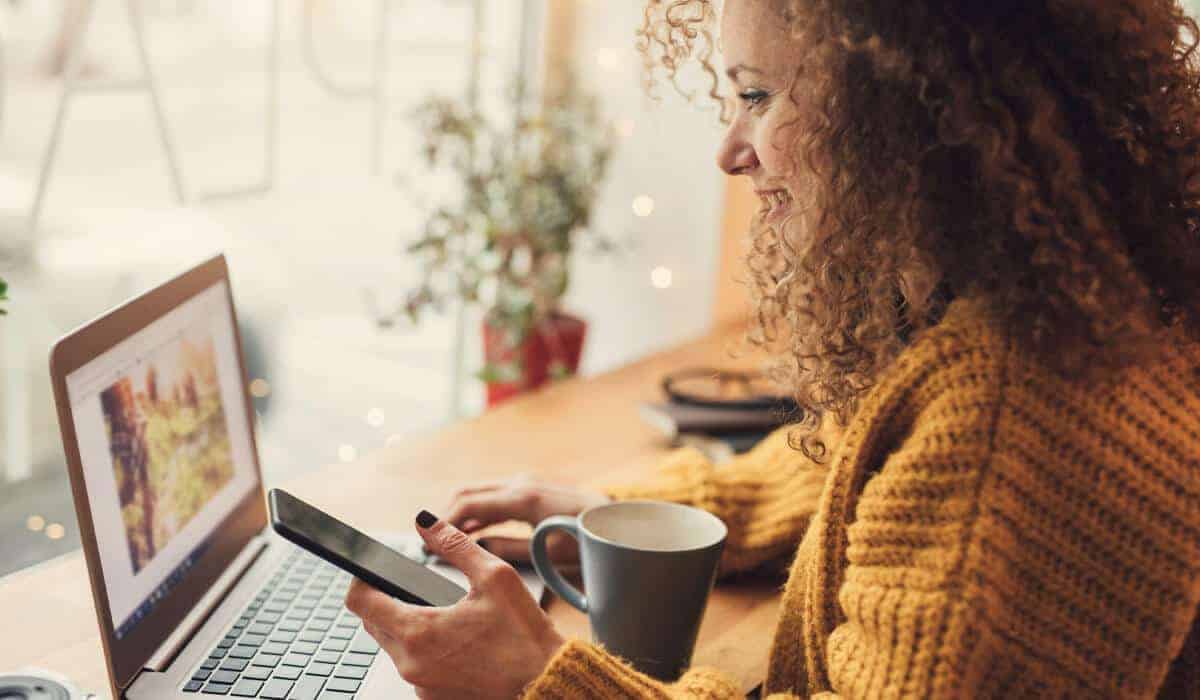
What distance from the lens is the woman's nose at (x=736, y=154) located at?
31.5 inches

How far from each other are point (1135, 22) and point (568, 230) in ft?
4.00

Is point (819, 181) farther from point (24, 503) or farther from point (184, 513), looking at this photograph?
point (24, 503)

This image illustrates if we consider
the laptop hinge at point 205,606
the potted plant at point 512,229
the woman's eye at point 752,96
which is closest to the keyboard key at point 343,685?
the laptop hinge at point 205,606

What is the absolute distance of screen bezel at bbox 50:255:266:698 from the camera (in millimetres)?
668

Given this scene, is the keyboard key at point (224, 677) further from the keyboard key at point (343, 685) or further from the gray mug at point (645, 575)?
the gray mug at point (645, 575)

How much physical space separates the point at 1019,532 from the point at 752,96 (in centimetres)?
34

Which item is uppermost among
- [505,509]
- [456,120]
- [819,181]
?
[819,181]

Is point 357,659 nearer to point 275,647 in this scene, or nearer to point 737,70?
point 275,647

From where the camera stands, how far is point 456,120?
170 cm

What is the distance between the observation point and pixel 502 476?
1253mm

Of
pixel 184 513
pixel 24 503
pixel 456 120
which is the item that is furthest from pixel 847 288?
pixel 456 120

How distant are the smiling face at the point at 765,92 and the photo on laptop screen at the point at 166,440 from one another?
437 millimetres

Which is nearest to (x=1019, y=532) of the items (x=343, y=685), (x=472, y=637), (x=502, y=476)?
(x=472, y=637)

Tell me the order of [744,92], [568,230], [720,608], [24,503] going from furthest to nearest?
[568,230]
[24,503]
[720,608]
[744,92]
